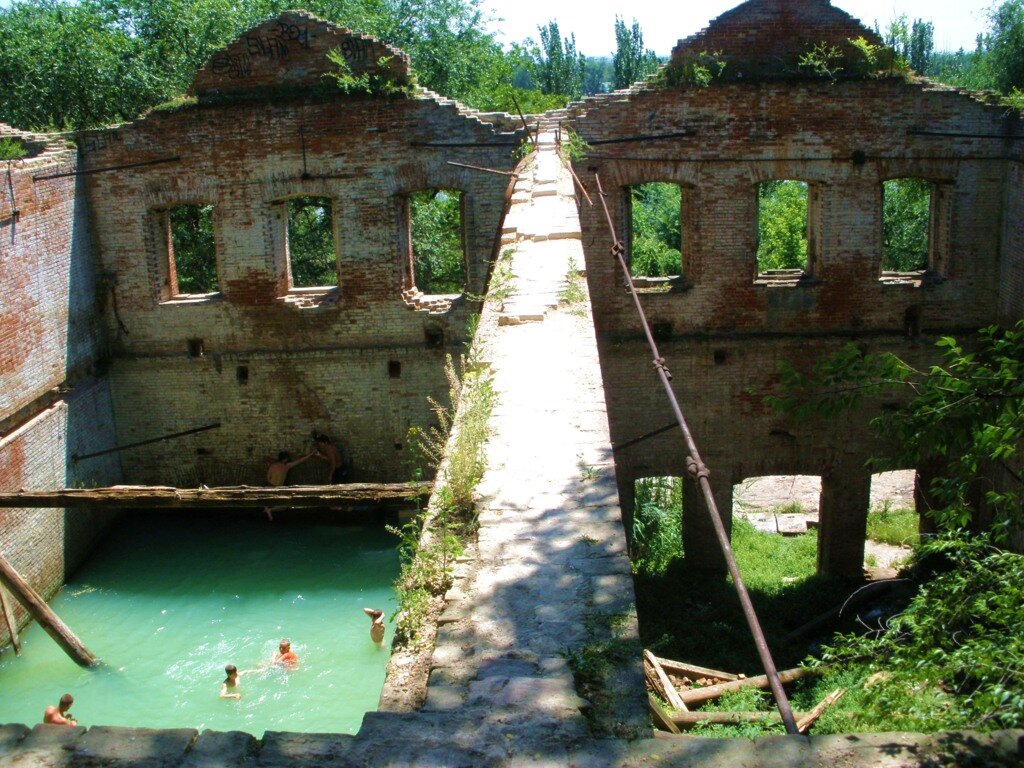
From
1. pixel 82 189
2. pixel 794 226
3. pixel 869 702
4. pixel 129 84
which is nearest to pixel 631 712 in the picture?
pixel 869 702

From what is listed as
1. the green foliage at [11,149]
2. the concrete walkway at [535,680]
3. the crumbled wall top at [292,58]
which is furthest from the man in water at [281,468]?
the concrete walkway at [535,680]

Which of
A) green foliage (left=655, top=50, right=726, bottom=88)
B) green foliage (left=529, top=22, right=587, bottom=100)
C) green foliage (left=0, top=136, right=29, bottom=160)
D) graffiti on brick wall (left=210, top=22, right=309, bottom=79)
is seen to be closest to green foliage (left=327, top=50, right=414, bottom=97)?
graffiti on brick wall (left=210, top=22, right=309, bottom=79)

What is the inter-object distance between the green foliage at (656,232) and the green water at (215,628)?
11.0m

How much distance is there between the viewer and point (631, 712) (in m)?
3.39

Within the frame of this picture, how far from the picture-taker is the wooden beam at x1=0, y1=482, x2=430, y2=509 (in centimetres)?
803

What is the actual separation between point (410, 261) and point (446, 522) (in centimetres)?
988

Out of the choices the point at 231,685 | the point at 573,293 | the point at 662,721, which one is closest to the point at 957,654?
the point at 662,721

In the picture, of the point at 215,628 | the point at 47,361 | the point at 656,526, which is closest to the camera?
the point at 215,628

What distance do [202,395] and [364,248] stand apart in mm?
3296

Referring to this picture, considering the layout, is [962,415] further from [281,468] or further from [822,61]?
[281,468]

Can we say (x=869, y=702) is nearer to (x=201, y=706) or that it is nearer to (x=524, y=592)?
(x=524, y=592)

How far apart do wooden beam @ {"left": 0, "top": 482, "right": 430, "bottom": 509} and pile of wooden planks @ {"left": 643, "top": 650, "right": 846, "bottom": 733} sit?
306 centimetres

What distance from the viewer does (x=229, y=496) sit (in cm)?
862

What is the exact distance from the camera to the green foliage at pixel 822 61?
13.0 m
